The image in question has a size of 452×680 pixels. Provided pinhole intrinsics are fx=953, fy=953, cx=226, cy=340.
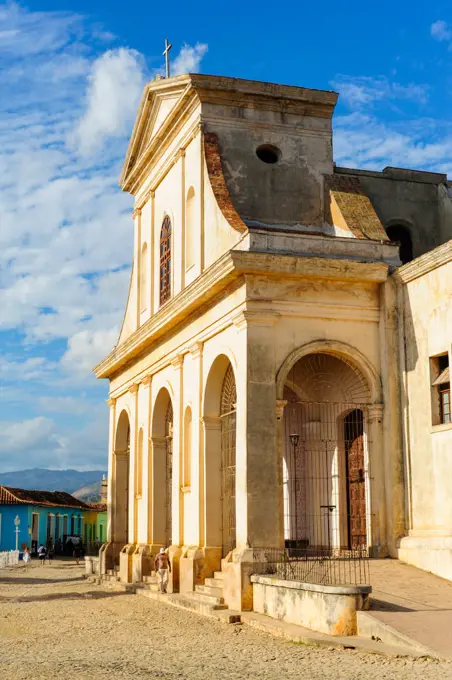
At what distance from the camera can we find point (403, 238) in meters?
20.3

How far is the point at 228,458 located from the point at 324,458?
90.7 inches

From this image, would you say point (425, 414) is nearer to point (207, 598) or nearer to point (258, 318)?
point (258, 318)

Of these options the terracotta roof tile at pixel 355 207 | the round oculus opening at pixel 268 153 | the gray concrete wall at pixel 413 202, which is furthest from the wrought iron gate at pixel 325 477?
the round oculus opening at pixel 268 153

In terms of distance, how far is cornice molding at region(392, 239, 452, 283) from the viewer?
15.4 m

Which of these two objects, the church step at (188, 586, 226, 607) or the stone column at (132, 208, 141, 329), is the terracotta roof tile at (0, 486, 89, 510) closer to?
the stone column at (132, 208, 141, 329)

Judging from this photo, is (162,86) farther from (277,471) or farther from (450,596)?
(450,596)

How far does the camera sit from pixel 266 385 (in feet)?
53.6

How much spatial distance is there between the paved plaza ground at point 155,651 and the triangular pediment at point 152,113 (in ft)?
36.5

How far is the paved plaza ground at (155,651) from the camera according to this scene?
387 inches

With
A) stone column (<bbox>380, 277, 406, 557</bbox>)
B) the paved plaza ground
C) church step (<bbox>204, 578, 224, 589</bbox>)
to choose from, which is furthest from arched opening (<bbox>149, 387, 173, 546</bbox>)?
stone column (<bbox>380, 277, 406, 557</bbox>)

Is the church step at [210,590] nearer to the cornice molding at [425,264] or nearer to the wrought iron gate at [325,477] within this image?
the wrought iron gate at [325,477]

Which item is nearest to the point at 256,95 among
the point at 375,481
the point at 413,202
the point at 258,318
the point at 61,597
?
the point at 413,202

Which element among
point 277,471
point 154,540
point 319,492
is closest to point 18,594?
point 154,540

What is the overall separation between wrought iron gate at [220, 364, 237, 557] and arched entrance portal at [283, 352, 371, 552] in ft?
4.12
